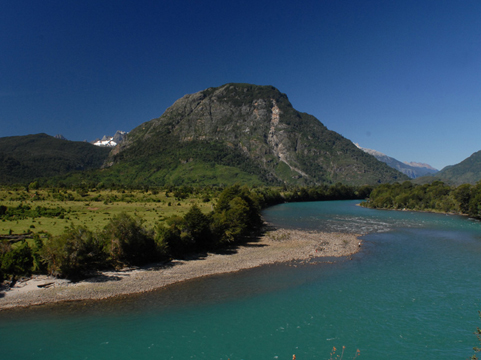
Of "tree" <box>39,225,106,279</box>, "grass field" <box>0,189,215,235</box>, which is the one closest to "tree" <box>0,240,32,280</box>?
"tree" <box>39,225,106,279</box>

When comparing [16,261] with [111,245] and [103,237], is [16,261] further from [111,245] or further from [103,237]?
[111,245]

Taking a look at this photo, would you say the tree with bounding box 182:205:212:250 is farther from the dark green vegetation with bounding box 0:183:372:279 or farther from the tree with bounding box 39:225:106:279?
the tree with bounding box 39:225:106:279

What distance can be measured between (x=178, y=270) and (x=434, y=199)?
139314mm

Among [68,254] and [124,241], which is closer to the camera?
[68,254]

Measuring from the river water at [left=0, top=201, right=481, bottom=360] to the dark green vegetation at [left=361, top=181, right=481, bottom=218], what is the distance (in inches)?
3527

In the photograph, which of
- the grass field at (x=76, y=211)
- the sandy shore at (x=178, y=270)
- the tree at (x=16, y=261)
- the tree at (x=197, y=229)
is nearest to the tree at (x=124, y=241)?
the sandy shore at (x=178, y=270)

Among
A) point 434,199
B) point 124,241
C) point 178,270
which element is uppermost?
point 434,199

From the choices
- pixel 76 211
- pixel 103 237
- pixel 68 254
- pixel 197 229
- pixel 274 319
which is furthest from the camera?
pixel 76 211

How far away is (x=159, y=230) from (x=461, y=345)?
43.7 meters

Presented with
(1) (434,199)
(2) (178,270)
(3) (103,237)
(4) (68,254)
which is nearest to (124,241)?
(3) (103,237)

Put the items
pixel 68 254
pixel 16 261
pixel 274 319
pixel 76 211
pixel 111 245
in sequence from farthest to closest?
pixel 76 211 < pixel 111 245 < pixel 68 254 < pixel 16 261 < pixel 274 319

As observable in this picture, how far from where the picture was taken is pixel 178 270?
150 feet

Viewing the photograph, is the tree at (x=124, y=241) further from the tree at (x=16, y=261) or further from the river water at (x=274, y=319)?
the river water at (x=274, y=319)

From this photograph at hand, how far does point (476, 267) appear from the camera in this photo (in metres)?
46.3
